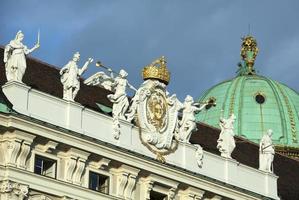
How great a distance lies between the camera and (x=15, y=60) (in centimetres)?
4903

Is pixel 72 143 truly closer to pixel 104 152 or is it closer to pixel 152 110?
pixel 104 152

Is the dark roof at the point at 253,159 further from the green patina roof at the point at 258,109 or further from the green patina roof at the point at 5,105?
the green patina roof at the point at 258,109

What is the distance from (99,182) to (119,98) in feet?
12.4

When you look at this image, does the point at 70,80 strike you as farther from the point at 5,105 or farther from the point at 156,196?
the point at 156,196

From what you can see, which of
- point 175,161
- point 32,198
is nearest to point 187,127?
point 175,161

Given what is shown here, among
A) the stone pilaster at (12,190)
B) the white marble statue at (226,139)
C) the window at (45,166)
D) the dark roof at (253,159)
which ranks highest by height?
the dark roof at (253,159)

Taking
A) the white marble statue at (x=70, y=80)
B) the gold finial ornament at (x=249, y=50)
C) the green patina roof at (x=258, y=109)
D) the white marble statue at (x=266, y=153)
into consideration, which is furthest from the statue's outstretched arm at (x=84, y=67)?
the gold finial ornament at (x=249, y=50)

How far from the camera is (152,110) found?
178 feet

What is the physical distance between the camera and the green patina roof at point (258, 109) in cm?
8912

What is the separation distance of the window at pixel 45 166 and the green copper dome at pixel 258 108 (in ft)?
130

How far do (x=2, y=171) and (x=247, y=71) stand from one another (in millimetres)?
52470

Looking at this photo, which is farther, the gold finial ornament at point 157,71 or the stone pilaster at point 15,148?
the gold finial ornament at point 157,71

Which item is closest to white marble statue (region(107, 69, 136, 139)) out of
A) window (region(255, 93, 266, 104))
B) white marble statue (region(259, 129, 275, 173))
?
white marble statue (region(259, 129, 275, 173))

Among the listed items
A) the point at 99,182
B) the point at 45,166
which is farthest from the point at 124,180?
the point at 45,166
